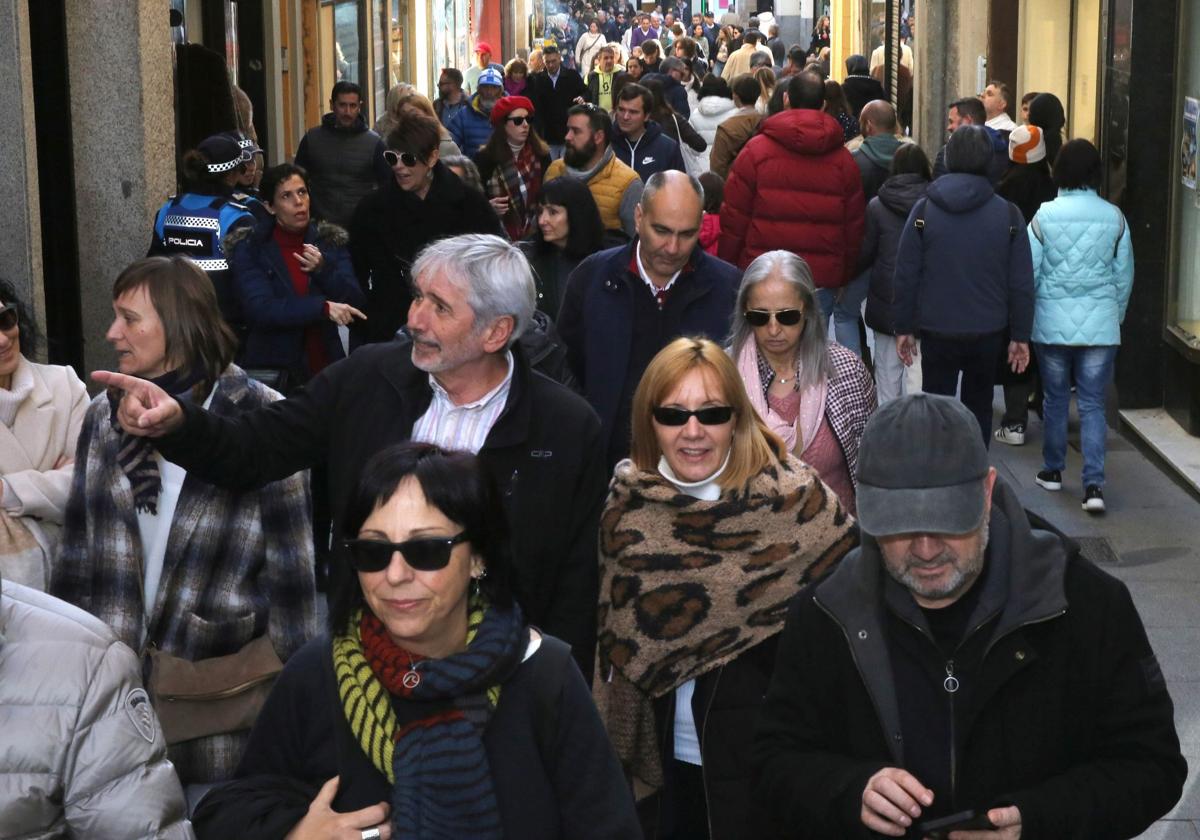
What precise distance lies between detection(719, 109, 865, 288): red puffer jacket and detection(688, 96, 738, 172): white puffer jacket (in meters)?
6.44

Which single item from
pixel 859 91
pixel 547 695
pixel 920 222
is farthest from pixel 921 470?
pixel 859 91

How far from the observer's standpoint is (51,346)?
1005 centimetres

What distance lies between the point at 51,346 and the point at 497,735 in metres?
7.33

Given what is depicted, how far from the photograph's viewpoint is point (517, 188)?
13000 mm

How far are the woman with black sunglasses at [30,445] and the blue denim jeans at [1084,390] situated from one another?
222 inches

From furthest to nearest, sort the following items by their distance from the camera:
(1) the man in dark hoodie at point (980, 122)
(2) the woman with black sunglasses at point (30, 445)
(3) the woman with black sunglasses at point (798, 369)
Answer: (1) the man in dark hoodie at point (980, 122)
(3) the woman with black sunglasses at point (798, 369)
(2) the woman with black sunglasses at point (30, 445)

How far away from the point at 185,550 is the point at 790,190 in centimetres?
578

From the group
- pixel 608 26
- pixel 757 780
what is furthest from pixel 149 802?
pixel 608 26

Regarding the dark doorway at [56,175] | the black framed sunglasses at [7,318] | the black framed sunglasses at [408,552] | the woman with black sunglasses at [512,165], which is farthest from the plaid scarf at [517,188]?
the black framed sunglasses at [408,552]

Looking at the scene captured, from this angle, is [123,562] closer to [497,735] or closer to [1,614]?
[1,614]

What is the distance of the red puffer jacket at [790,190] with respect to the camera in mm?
9977

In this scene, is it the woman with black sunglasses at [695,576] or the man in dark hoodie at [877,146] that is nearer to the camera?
the woman with black sunglasses at [695,576]

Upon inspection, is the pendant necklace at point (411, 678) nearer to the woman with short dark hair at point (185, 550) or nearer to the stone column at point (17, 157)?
the woman with short dark hair at point (185, 550)

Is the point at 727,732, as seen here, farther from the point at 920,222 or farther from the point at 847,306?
the point at 847,306
